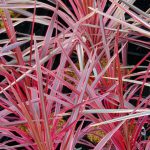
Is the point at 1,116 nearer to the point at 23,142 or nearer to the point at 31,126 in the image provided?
the point at 23,142

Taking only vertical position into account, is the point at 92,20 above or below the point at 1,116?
above

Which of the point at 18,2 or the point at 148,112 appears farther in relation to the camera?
the point at 18,2

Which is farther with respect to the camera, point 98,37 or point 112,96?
point 98,37

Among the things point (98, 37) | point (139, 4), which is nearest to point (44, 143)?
point (98, 37)

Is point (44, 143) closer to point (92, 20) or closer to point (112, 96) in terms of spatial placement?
point (112, 96)

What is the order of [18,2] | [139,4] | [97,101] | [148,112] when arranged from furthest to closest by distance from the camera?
[139,4] → [18,2] → [97,101] → [148,112]

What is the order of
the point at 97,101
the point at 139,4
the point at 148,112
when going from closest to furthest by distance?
the point at 148,112 → the point at 97,101 → the point at 139,4

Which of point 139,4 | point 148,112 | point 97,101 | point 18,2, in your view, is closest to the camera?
point 148,112

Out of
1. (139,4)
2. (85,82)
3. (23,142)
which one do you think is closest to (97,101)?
(85,82)

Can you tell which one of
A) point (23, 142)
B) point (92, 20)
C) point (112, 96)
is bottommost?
point (23, 142)
